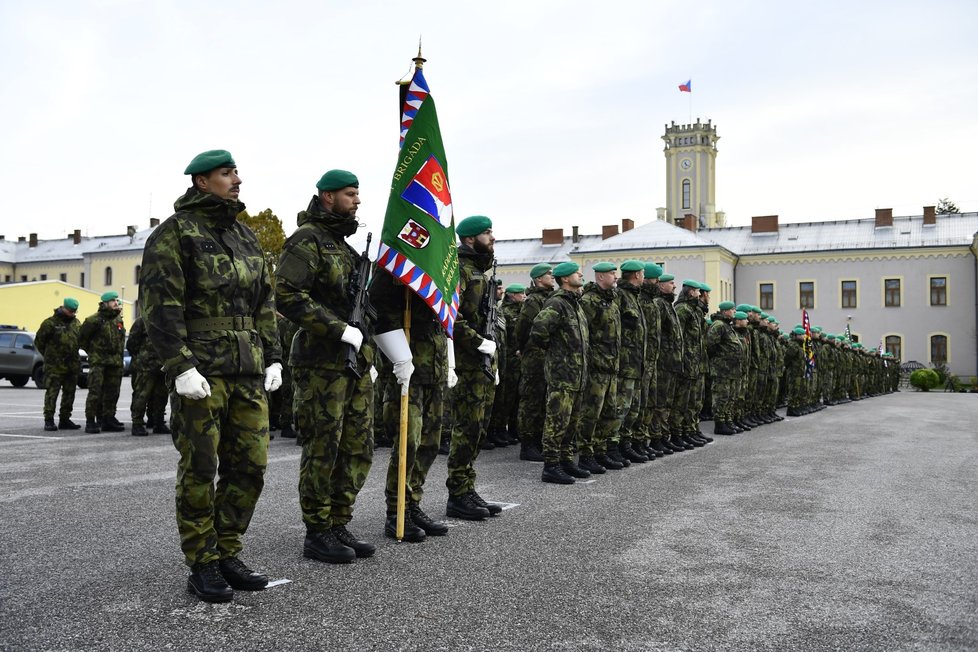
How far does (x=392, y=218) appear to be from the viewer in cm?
557

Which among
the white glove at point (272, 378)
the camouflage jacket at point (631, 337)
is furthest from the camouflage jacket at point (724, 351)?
the white glove at point (272, 378)

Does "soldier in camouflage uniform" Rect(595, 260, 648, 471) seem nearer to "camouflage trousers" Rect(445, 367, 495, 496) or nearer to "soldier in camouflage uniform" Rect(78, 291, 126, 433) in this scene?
"camouflage trousers" Rect(445, 367, 495, 496)

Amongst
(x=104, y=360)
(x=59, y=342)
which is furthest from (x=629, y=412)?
(x=59, y=342)

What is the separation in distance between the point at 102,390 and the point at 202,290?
32.2 ft

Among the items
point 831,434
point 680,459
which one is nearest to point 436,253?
point 680,459

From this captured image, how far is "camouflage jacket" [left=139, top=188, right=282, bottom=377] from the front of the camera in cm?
402

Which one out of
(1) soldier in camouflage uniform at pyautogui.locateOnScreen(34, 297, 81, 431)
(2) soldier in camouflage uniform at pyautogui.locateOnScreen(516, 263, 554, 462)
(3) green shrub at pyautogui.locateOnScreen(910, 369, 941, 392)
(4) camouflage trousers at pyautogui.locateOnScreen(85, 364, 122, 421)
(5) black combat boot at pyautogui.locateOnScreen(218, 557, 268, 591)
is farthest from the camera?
(3) green shrub at pyautogui.locateOnScreen(910, 369, 941, 392)

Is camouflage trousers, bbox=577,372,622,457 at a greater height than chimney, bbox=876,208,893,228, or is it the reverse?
chimney, bbox=876,208,893,228

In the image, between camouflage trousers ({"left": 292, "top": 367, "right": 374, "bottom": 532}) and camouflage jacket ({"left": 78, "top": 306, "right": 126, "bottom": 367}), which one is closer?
camouflage trousers ({"left": 292, "top": 367, "right": 374, "bottom": 532})

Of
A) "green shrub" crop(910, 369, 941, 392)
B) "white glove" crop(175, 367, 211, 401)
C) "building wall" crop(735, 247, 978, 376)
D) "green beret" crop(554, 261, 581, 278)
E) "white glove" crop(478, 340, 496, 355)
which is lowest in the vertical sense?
"green shrub" crop(910, 369, 941, 392)

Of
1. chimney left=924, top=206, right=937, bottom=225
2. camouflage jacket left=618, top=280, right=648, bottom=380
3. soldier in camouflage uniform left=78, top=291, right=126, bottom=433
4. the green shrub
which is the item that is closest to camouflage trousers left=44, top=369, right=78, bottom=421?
soldier in camouflage uniform left=78, top=291, right=126, bottom=433

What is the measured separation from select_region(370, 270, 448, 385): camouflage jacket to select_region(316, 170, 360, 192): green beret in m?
0.71

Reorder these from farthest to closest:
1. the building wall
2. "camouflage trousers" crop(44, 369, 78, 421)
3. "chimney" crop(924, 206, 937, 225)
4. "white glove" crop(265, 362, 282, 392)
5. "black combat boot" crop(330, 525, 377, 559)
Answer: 1. "chimney" crop(924, 206, 937, 225)
2. the building wall
3. "camouflage trousers" crop(44, 369, 78, 421)
4. "black combat boot" crop(330, 525, 377, 559)
5. "white glove" crop(265, 362, 282, 392)

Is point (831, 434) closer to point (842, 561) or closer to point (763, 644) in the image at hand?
point (842, 561)
